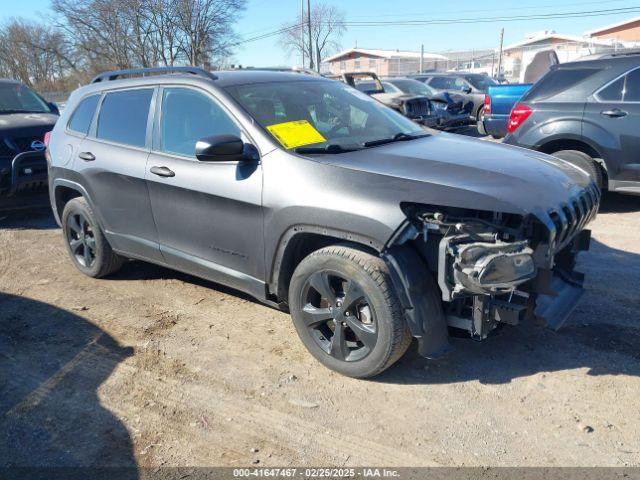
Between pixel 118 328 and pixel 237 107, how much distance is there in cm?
192

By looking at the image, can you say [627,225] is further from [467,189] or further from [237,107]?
[237,107]

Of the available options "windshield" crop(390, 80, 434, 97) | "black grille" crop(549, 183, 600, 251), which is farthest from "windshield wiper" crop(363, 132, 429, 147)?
"windshield" crop(390, 80, 434, 97)

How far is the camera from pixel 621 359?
3.36 m

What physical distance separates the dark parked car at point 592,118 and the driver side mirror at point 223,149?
4.57m

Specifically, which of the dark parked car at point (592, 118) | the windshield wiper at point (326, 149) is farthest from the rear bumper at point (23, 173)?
the dark parked car at point (592, 118)

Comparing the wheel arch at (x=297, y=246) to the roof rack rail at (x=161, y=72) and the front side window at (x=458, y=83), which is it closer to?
the roof rack rail at (x=161, y=72)

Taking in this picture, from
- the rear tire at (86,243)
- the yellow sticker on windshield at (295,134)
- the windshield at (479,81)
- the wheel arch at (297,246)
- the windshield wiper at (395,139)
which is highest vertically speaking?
the yellow sticker on windshield at (295,134)

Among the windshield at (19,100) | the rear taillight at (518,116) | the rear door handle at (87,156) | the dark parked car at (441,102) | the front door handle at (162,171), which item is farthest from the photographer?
the dark parked car at (441,102)

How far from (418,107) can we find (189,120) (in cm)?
889

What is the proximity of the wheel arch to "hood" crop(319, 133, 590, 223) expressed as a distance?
13.6 inches

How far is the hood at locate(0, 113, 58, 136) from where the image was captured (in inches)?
291

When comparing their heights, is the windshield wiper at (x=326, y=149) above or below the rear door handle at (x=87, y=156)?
above

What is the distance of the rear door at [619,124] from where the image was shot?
6117 millimetres

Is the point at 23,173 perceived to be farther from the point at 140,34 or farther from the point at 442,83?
the point at 140,34
